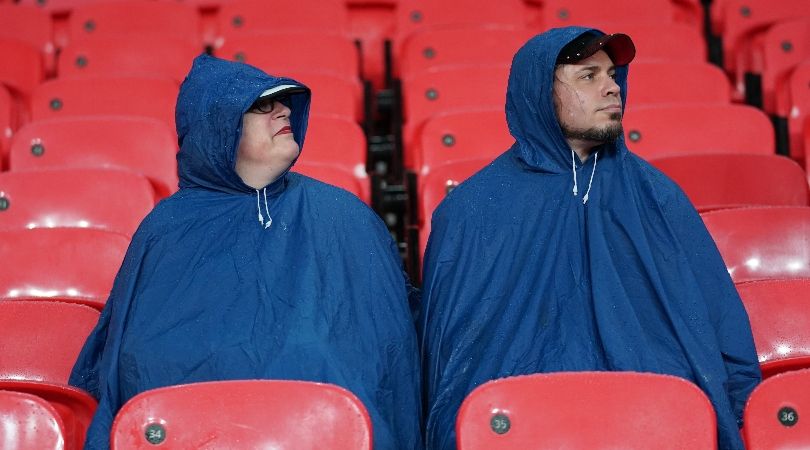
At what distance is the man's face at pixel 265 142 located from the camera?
9.10ft

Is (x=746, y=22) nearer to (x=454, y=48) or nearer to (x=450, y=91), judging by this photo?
(x=454, y=48)

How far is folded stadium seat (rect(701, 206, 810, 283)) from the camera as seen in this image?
118 inches

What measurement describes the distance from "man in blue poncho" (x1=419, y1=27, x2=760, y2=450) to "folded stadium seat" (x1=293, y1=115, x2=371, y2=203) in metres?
0.96

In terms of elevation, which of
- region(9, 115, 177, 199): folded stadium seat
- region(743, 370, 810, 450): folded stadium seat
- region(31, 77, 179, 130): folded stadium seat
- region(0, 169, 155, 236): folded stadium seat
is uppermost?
region(31, 77, 179, 130): folded stadium seat

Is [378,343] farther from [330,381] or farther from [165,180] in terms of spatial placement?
[165,180]

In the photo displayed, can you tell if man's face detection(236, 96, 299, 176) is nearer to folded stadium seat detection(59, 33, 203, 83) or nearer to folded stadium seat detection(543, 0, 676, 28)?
folded stadium seat detection(59, 33, 203, 83)

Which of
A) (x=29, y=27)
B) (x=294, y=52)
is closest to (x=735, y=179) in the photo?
(x=294, y=52)

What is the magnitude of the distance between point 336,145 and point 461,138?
39 cm

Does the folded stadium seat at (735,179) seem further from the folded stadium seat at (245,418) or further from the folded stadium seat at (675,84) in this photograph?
the folded stadium seat at (245,418)

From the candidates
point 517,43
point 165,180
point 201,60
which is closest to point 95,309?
point 201,60

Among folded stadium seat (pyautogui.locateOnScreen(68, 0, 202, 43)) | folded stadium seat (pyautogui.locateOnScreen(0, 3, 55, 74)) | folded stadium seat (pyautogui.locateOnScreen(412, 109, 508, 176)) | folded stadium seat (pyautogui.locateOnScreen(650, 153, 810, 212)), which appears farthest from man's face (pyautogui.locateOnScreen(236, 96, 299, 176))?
folded stadium seat (pyautogui.locateOnScreen(0, 3, 55, 74))

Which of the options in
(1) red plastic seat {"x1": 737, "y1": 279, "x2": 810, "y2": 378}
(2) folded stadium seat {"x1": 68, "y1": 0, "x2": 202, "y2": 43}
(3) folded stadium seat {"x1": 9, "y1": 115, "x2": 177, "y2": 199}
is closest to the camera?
(1) red plastic seat {"x1": 737, "y1": 279, "x2": 810, "y2": 378}

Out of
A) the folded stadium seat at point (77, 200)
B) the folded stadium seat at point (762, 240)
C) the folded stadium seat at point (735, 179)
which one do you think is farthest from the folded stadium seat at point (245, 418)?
the folded stadium seat at point (735, 179)

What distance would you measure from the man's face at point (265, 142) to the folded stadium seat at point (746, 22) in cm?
251
